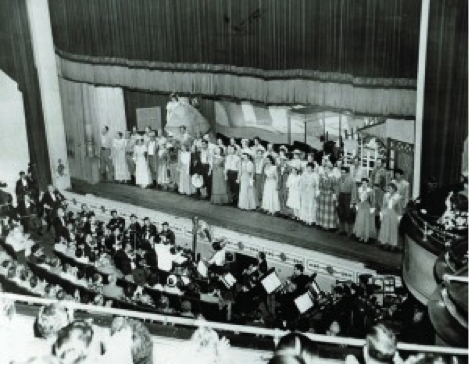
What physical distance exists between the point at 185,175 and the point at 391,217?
3912 mm

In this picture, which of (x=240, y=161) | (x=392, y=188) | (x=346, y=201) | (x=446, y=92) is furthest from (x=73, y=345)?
(x=240, y=161)

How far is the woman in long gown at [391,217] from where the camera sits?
9.27 metres

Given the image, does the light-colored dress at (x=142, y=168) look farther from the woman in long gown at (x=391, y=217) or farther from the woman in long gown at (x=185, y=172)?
the woman in long gown at (x=391, y=217)

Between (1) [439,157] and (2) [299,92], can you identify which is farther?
(2) [299,92]

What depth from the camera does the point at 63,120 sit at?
43.6 feet

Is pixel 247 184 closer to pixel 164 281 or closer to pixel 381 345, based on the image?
pixel 164 281

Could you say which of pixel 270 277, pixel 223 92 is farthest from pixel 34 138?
pixel 270 277

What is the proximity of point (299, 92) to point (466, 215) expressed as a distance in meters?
3.52

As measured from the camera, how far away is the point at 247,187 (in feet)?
35.8

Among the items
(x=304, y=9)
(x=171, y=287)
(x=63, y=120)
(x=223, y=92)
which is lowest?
(x=171, y=287)

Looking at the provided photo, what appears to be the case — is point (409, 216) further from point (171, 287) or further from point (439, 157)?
point (171, 287)

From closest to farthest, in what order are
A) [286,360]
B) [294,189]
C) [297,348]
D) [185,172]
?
[286,360] → [297,348] → [294,189] → [185,172]

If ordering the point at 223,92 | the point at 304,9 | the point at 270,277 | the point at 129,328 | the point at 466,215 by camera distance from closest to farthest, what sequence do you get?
the point at 129,328, the point at 466,215, the point at 270,277, the point at 304,9, the point at 223,92

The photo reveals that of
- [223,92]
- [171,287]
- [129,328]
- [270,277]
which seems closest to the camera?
[129,328]
